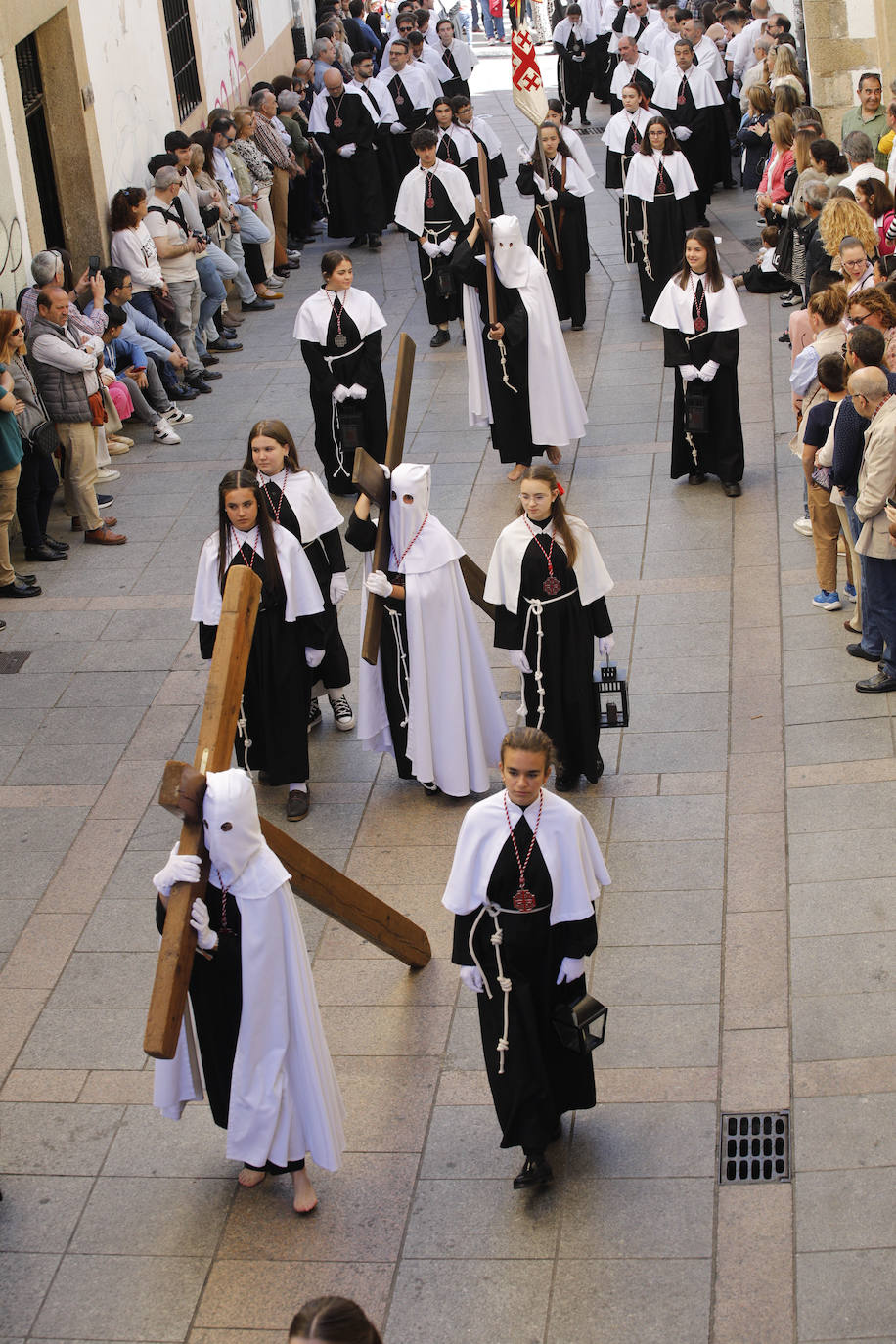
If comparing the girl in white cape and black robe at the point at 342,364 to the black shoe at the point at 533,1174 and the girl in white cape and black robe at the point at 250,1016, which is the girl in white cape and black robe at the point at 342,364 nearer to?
the girl in white cape and black robe at the point at 250,1016

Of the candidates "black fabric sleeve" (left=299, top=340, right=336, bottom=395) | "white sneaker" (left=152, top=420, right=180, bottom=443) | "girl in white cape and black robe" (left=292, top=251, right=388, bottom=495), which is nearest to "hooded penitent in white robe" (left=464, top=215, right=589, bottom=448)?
"girl in white cape and black robe" (left=292, top=251, right=388, bottom=495)

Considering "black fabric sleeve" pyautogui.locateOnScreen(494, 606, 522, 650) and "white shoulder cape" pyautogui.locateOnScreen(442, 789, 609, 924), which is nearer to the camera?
"white shoulder cape" pyautogui.locateOnScreen(442, 789, 609, 924)

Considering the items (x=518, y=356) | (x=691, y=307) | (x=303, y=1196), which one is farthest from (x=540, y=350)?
(x=303, y=1196)

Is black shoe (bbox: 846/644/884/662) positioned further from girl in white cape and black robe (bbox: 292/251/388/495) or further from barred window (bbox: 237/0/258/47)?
barred window (bbox: 237/0/258/47)

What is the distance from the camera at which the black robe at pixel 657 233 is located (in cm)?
1530

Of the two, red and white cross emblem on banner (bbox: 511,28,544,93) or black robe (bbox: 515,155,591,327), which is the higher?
red and white cross emblem on banner (bbox: 511,28,544,93)

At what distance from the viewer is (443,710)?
27.0 feet

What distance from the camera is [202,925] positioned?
205 inches

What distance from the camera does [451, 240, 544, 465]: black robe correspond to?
11852mm

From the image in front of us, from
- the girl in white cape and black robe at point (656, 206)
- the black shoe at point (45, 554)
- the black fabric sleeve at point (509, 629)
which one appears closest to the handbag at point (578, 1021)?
the black fabric sleeve at point (509, 629)

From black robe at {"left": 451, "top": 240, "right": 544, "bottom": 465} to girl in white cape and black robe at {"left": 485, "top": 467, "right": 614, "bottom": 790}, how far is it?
13.8 feet

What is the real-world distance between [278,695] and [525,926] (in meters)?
2.96

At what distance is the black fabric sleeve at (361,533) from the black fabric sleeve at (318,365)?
12.7 ft

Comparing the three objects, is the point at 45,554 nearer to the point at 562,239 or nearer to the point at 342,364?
the point at 342,364
